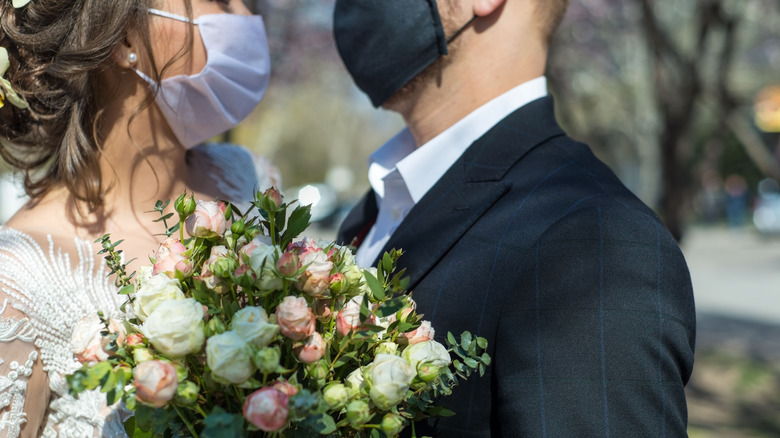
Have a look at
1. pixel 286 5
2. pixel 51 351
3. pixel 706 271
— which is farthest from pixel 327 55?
pixel 51 351

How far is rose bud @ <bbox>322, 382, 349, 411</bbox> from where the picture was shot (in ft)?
3.83

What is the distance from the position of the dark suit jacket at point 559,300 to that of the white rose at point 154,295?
2.48 ft

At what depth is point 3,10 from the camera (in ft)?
6.50

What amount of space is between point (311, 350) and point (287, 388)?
94mm

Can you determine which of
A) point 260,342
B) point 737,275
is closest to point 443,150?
point 260,342

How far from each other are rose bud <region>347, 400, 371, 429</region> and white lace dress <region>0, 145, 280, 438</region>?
37.1 inches

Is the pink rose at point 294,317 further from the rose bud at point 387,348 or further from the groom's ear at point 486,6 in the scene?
the groom's ear at point 486,6

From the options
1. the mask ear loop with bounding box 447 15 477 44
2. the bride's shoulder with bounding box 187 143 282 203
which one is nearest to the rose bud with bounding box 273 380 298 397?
the mask ear loop with bounding box 447 15 477 44

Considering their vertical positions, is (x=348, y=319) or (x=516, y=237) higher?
(x=348, y=319)

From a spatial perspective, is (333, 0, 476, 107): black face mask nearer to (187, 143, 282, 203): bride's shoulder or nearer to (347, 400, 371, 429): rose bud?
(187, 143, 282, 203): bride's shoulder

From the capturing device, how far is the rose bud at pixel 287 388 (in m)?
1.09

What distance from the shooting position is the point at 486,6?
6.95 ft

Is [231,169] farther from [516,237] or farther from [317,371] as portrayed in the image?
[317,371]

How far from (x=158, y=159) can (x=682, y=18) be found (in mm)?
13134
